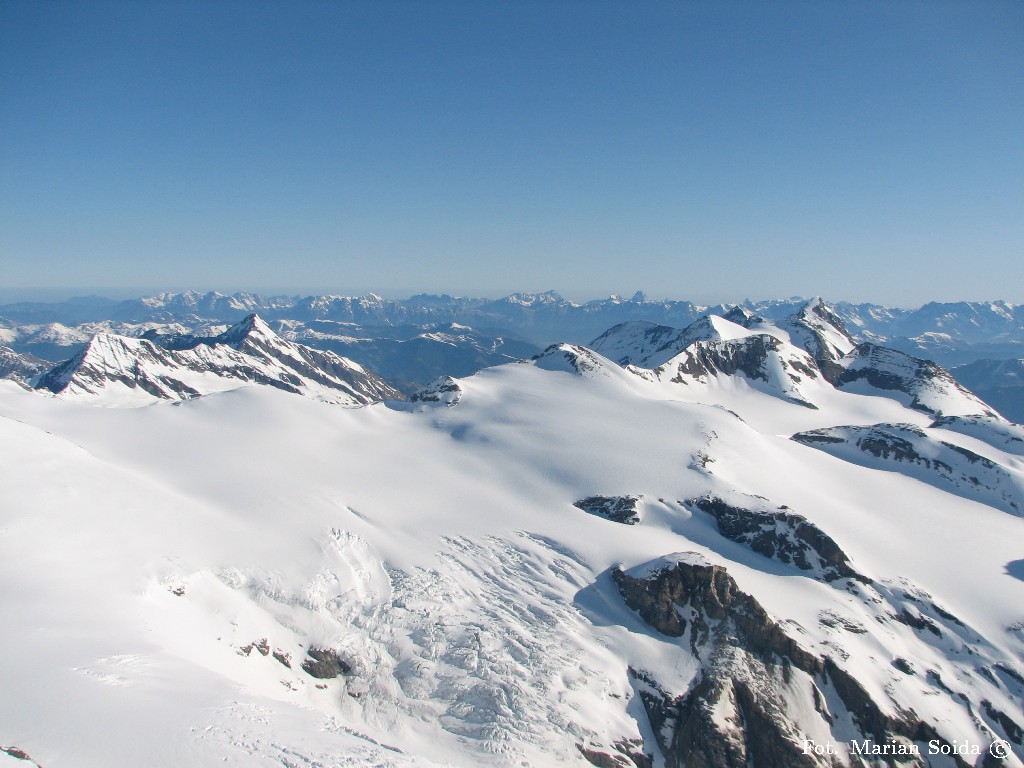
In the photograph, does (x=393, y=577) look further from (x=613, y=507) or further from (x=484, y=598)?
(x=613, y=507)

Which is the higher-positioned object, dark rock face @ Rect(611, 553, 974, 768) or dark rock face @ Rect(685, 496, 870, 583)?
dark rock face @ Rect(685, 496, 870, 583)

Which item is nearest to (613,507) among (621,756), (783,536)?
(783,536)

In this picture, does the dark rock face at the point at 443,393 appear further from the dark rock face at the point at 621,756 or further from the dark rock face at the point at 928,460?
the dark rock face at the point at 928,460

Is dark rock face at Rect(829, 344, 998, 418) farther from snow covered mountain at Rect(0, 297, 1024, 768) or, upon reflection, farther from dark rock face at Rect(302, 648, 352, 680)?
dark rock face at Rect(302, 648, 352, 680)

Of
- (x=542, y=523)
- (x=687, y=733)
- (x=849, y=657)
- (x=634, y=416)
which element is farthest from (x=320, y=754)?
(x=634, y=416)

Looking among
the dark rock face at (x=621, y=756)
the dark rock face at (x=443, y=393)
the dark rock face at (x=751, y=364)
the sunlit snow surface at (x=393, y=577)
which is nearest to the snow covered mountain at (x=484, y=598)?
the dark rock face at (x=621, y=756)

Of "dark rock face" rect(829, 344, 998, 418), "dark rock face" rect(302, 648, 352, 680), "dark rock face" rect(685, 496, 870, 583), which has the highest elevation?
"dark rock face" rect(829, 344, 998, 418)

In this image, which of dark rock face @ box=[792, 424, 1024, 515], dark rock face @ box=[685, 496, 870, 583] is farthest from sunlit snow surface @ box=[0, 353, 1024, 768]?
dark rock face @ box=[792, 424, 1024, 515]

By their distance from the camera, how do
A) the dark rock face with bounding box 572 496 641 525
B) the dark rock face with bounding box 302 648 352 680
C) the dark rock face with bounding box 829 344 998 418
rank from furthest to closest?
the dark rock face with bounding box 829 344 998 418, the dark rock face with bounding box 572 496 641 525, the dark rock face with bounding box 302 648 352 680
